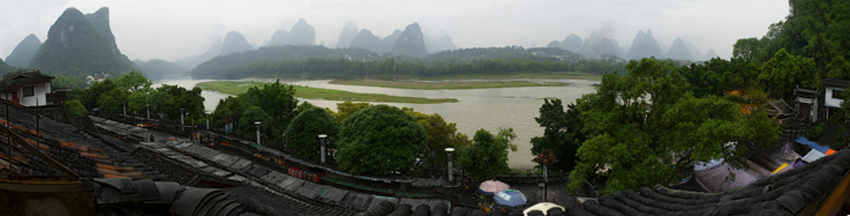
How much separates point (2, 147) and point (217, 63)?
18662 centimetres

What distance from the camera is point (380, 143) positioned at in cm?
1697

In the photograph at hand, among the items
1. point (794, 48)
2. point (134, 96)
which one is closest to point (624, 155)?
point (794, 48)

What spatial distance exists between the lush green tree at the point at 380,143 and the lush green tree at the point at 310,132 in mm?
2569

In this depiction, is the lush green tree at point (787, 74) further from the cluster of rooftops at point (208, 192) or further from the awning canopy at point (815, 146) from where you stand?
the cluster of rooftops at point (208, 192)

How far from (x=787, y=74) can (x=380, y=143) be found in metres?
27.2

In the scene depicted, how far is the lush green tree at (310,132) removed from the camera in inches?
792

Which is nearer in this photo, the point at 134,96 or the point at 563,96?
the point at 134,96

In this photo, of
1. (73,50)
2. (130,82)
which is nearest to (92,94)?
(130,82)

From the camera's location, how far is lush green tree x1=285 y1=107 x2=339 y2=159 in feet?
66.0

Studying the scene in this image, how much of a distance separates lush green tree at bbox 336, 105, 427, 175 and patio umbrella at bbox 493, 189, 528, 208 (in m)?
4.02

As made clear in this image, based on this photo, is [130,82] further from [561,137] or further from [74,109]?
[561,137]

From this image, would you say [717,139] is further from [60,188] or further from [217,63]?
[217,63]

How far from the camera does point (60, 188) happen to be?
2777 millimetres

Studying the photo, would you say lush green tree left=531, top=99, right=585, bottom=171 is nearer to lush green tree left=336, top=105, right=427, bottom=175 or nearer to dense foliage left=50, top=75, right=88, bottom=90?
lush green tree left=336, top=105, right=427, bottom=175
